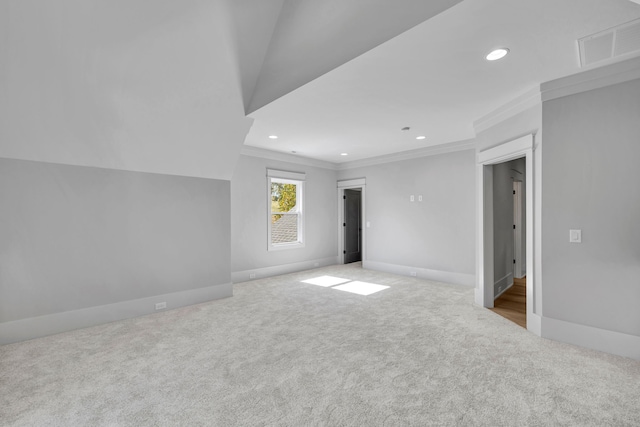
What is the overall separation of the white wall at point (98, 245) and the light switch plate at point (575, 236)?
4.38 m

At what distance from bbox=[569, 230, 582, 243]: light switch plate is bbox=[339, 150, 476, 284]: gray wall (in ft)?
7.82

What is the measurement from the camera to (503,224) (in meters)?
4.70

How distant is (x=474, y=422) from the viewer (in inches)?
71.4

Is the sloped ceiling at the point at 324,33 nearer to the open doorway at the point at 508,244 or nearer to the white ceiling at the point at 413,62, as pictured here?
the white ceiling at the point at 413,62

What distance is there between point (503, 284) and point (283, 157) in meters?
4.62

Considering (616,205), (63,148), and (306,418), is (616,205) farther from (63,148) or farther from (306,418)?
(63,148)

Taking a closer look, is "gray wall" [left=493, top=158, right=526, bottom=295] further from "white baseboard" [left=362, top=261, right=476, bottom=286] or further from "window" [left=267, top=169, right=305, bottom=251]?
"window" [left=267, top=169, right=305, bottom=251]

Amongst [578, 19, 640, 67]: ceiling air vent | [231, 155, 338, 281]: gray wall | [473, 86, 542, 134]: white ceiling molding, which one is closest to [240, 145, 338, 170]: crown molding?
[231, 155, 338, 281]: gray wall

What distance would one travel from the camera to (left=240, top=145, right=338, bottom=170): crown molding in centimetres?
576

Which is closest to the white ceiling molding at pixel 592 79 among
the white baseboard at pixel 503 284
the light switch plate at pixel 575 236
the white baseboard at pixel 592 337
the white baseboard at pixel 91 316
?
the light switch plate at pixel 575 236

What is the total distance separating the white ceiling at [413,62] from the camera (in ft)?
6.39

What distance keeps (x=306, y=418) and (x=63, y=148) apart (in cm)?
353

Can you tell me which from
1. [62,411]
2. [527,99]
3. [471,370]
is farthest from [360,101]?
[62,411]

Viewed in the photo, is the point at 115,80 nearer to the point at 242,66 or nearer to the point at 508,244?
the point at 242,66
